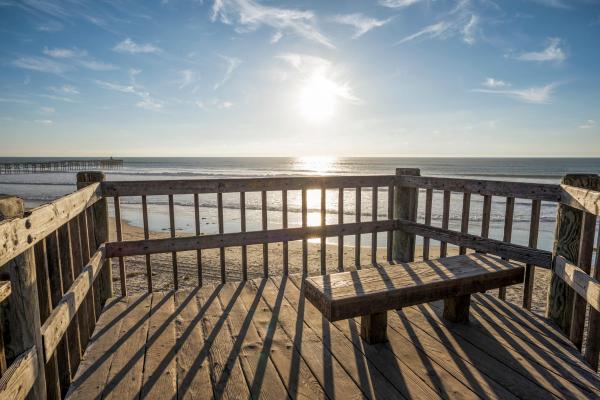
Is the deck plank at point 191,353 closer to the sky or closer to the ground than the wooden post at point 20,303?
closer to the ground

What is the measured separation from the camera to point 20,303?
1605mm

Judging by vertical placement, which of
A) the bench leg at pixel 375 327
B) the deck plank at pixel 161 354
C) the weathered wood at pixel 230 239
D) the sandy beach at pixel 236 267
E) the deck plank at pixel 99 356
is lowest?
the sandy beach at pixel 236 267

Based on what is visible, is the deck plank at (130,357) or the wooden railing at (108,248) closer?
the wooden railing at (108,248)

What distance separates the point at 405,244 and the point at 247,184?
242 cm

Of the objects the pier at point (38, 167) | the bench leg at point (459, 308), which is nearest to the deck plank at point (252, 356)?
the bench leg at point (459, 308)

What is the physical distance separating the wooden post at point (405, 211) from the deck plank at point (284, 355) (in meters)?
2.32

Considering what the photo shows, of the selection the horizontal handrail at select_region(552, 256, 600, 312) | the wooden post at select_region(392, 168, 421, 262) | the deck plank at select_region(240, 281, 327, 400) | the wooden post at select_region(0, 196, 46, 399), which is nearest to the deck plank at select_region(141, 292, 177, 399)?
the deck plank at select_region(240, 281, 327, 400)

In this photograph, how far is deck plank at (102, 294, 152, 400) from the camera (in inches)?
94.3

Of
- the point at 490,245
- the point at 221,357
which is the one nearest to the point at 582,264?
the point at 490,245

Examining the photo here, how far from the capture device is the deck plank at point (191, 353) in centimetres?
238

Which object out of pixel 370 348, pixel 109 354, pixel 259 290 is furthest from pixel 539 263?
pixel 109 354

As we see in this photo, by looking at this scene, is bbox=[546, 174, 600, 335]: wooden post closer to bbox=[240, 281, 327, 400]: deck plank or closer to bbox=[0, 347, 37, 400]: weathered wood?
bbox=[240, 281, 327, 400]: deck plank

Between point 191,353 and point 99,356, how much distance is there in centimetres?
71

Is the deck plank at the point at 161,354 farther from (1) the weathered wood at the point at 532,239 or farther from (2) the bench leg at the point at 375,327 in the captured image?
(1) the weathered wood at the point at 532,239
